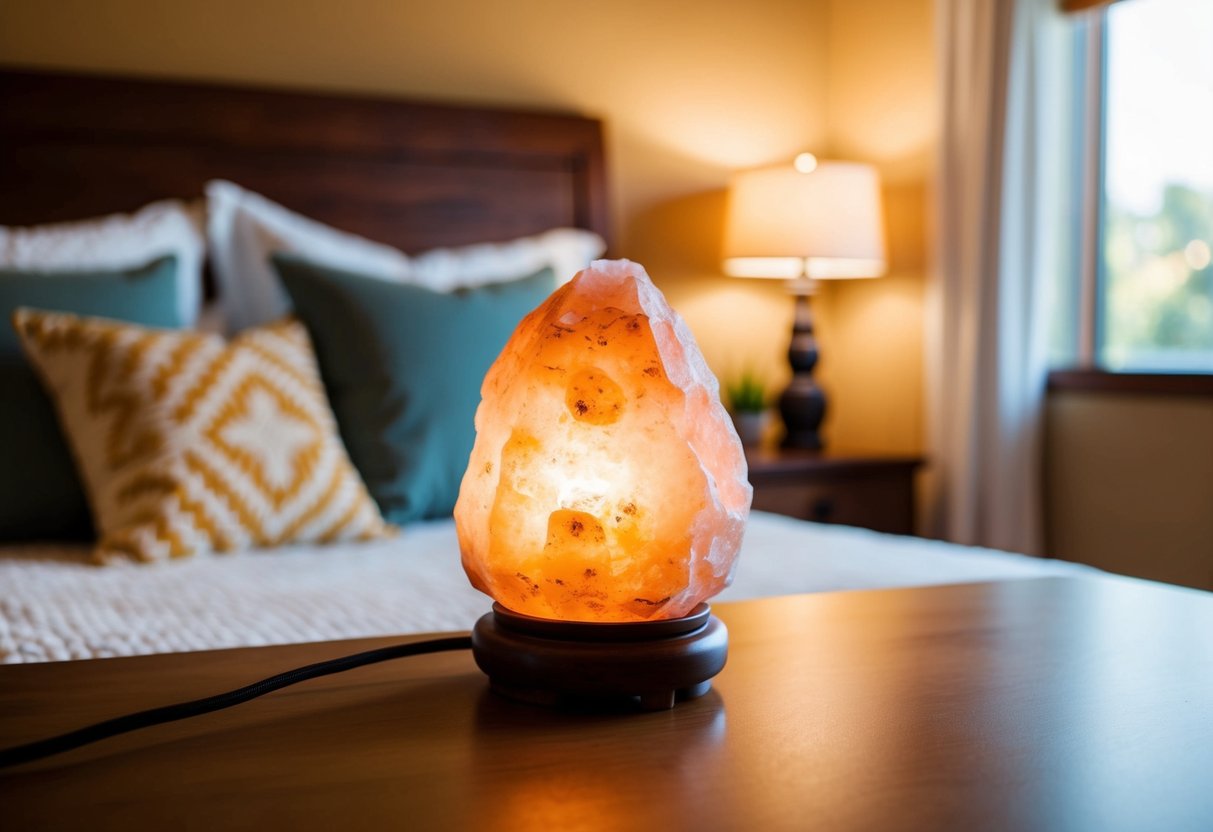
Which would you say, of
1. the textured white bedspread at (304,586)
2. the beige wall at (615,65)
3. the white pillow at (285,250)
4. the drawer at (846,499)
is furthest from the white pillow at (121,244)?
the drawer at (846,499)

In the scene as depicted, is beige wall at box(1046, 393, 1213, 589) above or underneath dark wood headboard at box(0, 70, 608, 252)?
underneath

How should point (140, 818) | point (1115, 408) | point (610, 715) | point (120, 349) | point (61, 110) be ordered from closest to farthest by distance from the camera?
point (140, 818), point (610, 715), point (120, 349), point (61, 110), point (1115, 408)

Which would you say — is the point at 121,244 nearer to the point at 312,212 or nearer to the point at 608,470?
the point at 312,212

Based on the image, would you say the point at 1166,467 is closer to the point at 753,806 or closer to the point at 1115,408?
the point at 1115,408

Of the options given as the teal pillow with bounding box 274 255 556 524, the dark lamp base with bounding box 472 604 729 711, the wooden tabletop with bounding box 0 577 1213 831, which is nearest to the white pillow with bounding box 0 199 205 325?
the teal pillow with bounding box 274 255 556 524

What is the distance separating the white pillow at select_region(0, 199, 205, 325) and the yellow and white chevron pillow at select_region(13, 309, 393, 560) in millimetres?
372

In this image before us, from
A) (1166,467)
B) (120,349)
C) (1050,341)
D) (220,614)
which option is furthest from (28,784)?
(1050,341)

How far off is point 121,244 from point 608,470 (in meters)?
1.85

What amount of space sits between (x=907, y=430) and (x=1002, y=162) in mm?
857

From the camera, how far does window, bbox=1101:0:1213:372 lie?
8.38 ft

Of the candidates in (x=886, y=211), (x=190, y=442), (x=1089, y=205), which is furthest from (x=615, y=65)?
(x=190, y=442)

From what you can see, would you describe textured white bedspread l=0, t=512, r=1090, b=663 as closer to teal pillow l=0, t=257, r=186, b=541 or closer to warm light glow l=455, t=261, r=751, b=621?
teal pillow l=0, t=257, r=186, b=541

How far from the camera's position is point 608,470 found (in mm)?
702

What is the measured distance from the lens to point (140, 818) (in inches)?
21.8
